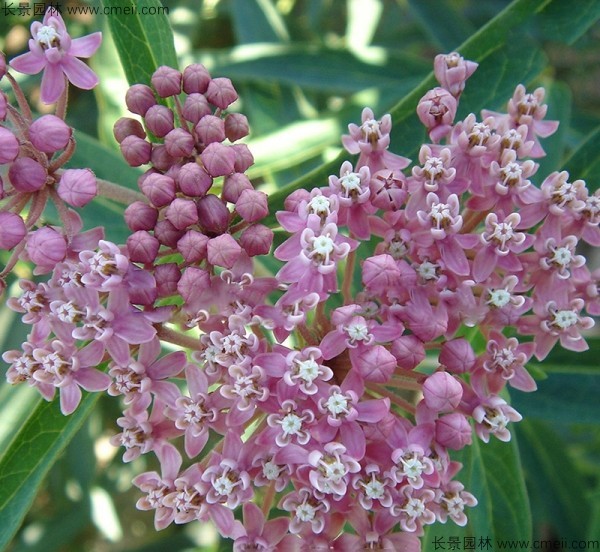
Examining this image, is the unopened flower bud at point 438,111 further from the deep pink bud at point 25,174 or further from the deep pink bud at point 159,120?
the deep pink bud at point 25,174

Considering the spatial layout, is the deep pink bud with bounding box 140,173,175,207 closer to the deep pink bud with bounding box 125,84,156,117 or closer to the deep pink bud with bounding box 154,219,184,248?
the deep pink bud with bounding box 154,219,184,248

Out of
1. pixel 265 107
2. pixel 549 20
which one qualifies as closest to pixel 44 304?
pixel 549 20

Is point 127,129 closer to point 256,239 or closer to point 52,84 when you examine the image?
point 52,84

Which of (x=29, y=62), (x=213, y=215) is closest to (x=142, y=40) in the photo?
(x=29, y=62)

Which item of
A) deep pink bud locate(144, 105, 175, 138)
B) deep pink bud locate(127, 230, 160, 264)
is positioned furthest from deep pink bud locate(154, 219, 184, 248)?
deep pink bud locate(144, 105, 175, 138)

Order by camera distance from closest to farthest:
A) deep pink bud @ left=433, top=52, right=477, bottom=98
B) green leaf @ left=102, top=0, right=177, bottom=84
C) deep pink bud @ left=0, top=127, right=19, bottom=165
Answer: deep pink bud @ left=0, top=127, right=19, bottom=165 → deep pink bud @ left=433, top=52, right=477, bottom=98 → green leaf @ left=102, top=0, right=177, bottom=84

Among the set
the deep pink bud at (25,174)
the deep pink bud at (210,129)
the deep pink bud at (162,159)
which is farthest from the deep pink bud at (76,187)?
the deep pink bud at (210,129)

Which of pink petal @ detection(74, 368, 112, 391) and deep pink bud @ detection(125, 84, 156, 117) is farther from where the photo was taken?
deep pink bud @ detection(125, 84, 156, 117)
